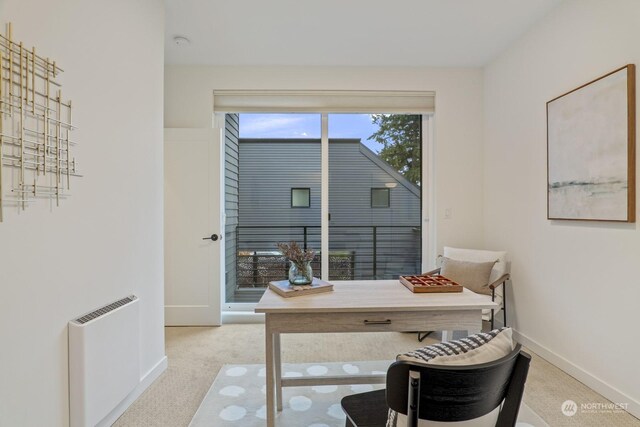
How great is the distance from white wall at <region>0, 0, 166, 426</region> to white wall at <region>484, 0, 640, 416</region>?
309 centimetres

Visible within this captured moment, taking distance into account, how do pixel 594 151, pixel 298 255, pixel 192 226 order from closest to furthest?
pixel 298 255 < pixel 594 151 < pixel 192 226

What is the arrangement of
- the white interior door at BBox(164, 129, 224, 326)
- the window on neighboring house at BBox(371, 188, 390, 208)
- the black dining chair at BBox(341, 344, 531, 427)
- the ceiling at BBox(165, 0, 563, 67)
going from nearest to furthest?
1. the black dining chair at BBox(341, 344, 531, 427)
2. the ceiling at BBox(165, 0, 563, 67)
3. the white interior door at BBox(164, 129, 224, 326)
4. the window on neighboring house at BBox(371, 188, 390, 208)

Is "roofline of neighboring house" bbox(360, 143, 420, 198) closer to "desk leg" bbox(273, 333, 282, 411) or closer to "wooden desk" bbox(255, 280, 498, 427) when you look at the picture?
"wooden desk" bbox(255, 280, 498, 427)

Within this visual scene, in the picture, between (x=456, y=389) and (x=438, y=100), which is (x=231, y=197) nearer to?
(x=438, y=100)

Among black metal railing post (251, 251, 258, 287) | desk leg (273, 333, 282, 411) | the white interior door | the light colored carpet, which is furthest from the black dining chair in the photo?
black metal railing post (251, 251, 258, 287)

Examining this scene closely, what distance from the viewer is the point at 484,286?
2.99m

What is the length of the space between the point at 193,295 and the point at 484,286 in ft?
9.51

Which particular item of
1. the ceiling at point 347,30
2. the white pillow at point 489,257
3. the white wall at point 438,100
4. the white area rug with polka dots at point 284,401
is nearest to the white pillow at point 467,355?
the white area rug with polka dots at point 284,401

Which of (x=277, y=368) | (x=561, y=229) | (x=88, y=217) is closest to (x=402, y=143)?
(x=561, y=229)

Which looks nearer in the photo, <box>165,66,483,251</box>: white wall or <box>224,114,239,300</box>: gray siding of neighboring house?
<box>165,66,483,251</box>: white wall

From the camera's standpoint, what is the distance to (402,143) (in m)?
3.95

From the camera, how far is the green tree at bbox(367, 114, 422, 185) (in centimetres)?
390

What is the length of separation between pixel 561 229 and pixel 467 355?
7.22ft

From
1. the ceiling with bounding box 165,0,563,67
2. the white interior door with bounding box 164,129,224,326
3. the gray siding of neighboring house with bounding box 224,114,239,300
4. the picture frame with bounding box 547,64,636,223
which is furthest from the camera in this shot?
the gray siding of neighboring house with bounding box 224,114,239,300
